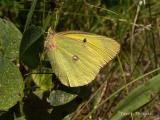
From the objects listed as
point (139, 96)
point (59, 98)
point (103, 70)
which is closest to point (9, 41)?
point (59, 98)

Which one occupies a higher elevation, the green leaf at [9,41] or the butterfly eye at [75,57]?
the green leaf at [9,41]

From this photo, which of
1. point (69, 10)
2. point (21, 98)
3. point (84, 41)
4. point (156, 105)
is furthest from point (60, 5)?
point (21, 98)

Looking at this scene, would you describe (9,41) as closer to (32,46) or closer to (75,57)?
(32,46)

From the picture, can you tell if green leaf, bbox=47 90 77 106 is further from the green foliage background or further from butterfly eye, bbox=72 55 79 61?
butterfly eye, bbox=72 55 79 61

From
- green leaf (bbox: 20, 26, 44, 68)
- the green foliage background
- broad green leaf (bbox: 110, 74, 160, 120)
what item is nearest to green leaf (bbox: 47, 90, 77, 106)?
the green foliage background

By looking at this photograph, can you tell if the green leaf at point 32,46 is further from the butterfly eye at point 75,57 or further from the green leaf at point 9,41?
the butterfly eye at point 75,57

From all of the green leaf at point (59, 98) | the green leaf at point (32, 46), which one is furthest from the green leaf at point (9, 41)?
the green leaf at point (59, 98)
